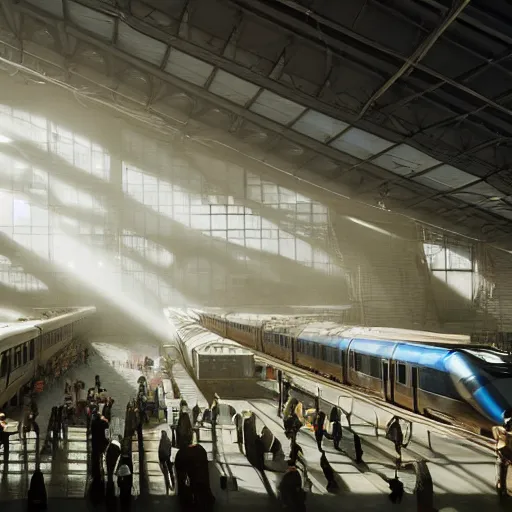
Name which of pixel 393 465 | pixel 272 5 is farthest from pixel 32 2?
pixel 393 465

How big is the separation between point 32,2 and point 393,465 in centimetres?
1467

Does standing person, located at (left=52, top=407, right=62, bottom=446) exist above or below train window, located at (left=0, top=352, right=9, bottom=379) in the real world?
below

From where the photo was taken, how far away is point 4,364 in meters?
10.5

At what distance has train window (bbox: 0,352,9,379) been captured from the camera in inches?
403

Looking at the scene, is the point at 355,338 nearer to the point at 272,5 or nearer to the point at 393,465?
the point at 393,465

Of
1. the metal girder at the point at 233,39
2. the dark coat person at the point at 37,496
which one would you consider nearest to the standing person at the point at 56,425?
the dark coat person at the point at 37,496

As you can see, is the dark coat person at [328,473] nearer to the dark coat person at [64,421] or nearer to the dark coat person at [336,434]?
the dark coat person at [336,434]

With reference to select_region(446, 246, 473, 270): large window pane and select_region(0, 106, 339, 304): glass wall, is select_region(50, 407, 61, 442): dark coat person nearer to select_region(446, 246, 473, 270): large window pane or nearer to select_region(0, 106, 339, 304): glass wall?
select_region(446, 246, 473, 270): large window pane

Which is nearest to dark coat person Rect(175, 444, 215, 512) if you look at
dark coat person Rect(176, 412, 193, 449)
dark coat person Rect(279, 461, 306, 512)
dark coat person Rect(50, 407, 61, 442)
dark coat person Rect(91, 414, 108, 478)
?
dark coat person Rect(279, 461, 306, 512)

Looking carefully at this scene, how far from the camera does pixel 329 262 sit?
1264 inches

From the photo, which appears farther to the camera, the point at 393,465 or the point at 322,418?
the point at 322,418

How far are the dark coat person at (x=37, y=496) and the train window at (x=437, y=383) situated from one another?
4.87 metres

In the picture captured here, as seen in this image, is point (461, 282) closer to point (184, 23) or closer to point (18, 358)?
point (184, 23)

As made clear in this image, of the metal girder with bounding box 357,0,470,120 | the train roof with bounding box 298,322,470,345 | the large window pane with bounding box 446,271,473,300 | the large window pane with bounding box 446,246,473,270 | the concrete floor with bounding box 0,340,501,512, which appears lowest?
the concrete floor with bounding box 0,340,501,512
